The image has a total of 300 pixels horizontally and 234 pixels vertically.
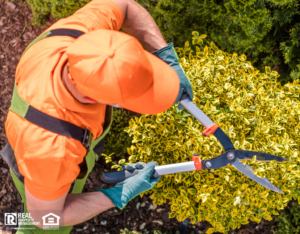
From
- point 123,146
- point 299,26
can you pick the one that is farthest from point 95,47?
point 299,26

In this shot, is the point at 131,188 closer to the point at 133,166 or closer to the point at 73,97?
the point at 133,166

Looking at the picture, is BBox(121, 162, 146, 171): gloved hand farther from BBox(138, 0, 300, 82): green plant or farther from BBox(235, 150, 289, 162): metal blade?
BBox(138, 0, 300, 82): green plant

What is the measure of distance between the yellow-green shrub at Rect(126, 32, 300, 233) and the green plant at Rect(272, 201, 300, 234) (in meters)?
1.01

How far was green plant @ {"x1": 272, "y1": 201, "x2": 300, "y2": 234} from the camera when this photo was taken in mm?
2992

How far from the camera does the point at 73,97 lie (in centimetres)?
142

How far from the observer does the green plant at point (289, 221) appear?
299cm

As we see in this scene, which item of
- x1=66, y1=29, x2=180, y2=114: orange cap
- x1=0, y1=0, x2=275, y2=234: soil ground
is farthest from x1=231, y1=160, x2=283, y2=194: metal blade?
x1=0, y1=0, x2=275, y2=234: soil ground

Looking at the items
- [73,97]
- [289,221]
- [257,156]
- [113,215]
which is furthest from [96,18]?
[289,221]

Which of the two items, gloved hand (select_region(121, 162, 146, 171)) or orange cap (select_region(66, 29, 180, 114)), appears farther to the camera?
gloved hand (select_region(121, 162, 146, 171))

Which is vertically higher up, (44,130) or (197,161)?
(44,130)

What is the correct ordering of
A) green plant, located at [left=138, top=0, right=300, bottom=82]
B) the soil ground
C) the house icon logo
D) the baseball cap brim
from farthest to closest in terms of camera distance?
the soil ground < green plant, located at [left=138, top=0, right=300, bottom=82] < the house icon logo < the baseball cap brim

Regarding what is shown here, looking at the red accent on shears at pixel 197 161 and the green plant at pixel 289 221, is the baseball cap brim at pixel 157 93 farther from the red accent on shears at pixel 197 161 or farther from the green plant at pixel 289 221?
the green plant at pixel 289 221

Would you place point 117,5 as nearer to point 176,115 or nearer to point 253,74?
point 176,115

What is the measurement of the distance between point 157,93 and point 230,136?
784 millimetres
